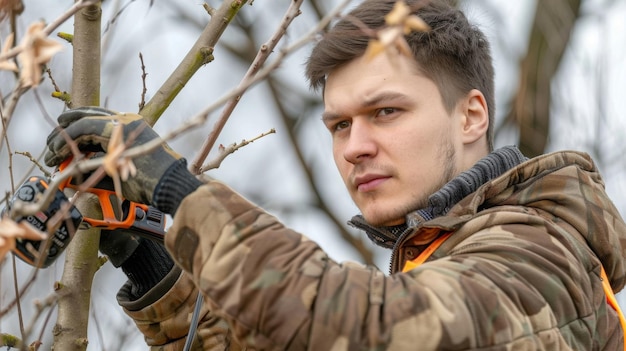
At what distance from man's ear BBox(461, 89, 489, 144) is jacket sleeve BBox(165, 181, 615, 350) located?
822 mm

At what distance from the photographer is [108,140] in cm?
215

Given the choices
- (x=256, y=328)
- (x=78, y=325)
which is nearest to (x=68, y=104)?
(x=78, y=325)

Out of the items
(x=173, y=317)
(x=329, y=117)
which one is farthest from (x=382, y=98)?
(x=173, y=317)

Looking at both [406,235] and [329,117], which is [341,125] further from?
[406,235]

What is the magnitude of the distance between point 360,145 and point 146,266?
0.72m


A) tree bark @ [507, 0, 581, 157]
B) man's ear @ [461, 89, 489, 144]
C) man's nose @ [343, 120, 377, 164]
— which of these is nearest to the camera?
man's nose @ [343, 120, 377, 164]

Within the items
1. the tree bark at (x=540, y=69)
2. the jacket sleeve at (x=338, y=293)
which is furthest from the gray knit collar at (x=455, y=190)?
the tree bark at (x=540, y=69)

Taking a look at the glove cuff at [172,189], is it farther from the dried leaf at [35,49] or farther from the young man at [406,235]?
the dried leaf at [35,49]

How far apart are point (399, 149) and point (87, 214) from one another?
826 millimetres

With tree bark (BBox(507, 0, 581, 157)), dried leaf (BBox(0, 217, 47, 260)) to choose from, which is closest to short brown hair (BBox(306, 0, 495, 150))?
dried leaf (BBox(0, 217, 47, 260))

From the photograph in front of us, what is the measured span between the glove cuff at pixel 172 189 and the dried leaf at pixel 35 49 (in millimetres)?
585

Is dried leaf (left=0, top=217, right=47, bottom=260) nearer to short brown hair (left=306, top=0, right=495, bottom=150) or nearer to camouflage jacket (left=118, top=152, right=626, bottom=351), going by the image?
camouflage jacket (left=118, top=152, right=626, bottom=351)

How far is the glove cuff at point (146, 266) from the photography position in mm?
2801

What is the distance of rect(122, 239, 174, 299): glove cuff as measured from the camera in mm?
2801
